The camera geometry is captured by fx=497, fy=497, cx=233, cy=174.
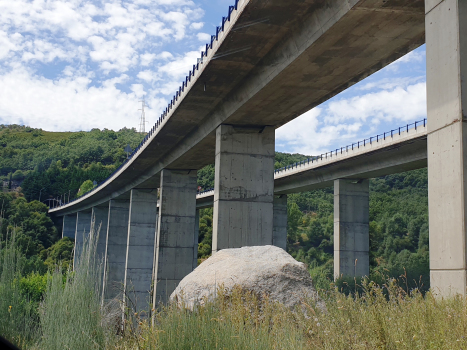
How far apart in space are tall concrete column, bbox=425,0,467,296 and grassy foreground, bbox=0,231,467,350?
2.72m

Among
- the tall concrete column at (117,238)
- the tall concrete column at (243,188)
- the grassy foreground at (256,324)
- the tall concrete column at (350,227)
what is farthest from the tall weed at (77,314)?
the tall concrete column at (117,238)

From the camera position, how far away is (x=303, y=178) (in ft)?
149

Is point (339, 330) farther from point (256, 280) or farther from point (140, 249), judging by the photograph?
point (140, 249)

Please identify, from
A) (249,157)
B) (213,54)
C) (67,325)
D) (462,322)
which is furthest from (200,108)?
(462,322)

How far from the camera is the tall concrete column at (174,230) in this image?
116 ft

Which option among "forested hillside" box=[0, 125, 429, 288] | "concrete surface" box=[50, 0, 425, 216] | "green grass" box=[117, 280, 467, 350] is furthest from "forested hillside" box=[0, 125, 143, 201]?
"green grass" box=[117, 280, 467, 350]

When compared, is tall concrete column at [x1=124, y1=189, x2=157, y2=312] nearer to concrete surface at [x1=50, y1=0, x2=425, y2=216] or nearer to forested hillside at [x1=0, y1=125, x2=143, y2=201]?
concrete surface at [x1=50, y1=0, x2=425, y2=216]

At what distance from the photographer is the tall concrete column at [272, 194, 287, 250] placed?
162 ft

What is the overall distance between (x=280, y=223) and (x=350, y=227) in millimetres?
11865

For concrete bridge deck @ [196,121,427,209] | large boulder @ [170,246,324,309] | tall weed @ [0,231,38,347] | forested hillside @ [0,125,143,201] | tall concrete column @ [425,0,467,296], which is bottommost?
tall weed @ [0,231,38,347]

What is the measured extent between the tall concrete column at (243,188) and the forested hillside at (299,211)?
1595 cm

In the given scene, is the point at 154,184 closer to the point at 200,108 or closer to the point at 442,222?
the point at 200,108

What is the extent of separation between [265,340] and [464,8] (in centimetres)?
760

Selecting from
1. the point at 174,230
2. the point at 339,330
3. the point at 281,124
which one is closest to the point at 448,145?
the point at 339,330
